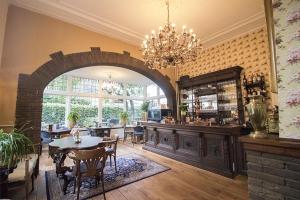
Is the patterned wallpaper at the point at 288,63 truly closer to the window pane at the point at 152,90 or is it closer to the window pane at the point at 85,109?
the window pane at the point at 85,109

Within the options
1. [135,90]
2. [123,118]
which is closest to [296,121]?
[123,118]

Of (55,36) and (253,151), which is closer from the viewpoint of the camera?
(253,151)

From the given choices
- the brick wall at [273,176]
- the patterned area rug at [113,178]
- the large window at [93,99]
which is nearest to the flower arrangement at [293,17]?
the brick wall at [273,176]

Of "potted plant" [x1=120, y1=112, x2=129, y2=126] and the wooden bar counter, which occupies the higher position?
"potted plant" [x1=120, y1=112, x2=129, y2=126]

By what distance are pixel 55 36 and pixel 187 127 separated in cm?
416

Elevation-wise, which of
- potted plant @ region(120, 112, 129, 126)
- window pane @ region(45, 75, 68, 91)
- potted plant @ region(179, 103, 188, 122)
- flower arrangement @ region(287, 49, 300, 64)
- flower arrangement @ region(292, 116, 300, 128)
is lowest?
potted plant @ region(120, 112, 129, 126)

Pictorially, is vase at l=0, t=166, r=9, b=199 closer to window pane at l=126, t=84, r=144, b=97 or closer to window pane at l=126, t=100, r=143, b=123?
window pane at l=126, t=100, r=143, b=123

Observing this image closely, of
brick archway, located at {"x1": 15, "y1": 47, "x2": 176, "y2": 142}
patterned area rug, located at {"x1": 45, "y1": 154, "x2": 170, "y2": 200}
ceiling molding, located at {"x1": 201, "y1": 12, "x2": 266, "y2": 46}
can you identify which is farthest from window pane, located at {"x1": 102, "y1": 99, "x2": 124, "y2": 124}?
ceiling molding, located at {"x1": 201, "y1": 12, "x2": 266, "y2": 46}

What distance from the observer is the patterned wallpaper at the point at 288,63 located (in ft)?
4.69

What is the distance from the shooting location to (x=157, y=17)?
12.8ft

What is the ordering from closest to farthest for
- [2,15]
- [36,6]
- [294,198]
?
[294,198]
[2,15]
[36,6]

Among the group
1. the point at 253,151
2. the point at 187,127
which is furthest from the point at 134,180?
the point at 253,151

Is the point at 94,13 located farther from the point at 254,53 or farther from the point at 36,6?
the point at 254,53

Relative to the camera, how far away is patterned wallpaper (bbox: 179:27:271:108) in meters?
4.13
